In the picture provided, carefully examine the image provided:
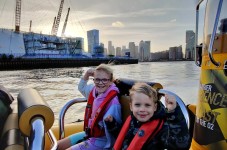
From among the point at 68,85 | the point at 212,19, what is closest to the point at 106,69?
the point at 212,19

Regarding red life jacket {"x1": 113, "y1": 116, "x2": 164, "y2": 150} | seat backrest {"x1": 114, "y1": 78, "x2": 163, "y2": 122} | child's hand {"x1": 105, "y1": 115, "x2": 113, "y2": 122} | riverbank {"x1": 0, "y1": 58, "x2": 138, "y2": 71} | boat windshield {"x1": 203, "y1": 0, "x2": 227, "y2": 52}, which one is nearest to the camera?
red life jacket {"x1": 113, "y1": 116, "x2": 164, "y2": 150}

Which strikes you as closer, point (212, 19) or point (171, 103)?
point (171, 103)

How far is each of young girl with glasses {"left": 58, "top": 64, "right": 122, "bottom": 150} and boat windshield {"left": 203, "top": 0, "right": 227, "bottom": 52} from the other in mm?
942

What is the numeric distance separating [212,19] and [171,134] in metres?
1.07

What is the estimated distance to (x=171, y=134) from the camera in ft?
5.80

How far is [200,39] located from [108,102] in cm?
102

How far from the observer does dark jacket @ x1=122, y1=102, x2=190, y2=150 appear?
1725 mm

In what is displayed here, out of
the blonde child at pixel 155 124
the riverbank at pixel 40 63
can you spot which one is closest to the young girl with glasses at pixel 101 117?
the blonde child at pixel 155 124

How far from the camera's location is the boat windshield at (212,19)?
6.88 feet

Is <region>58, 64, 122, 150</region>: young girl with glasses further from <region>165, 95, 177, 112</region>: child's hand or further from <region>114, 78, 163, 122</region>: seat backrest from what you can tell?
<region>165, 95, 177, 112</region>: child's hand

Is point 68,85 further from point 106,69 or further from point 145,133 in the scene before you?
point 145,133

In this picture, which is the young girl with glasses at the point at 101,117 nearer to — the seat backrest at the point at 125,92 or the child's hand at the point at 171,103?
the seat backrest at the point at 125,92

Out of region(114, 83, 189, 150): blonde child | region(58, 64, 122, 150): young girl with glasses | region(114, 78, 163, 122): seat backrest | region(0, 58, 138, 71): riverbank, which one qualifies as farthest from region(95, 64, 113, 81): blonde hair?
region(0, 58, 138, 71): riverbank

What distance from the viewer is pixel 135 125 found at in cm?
198
